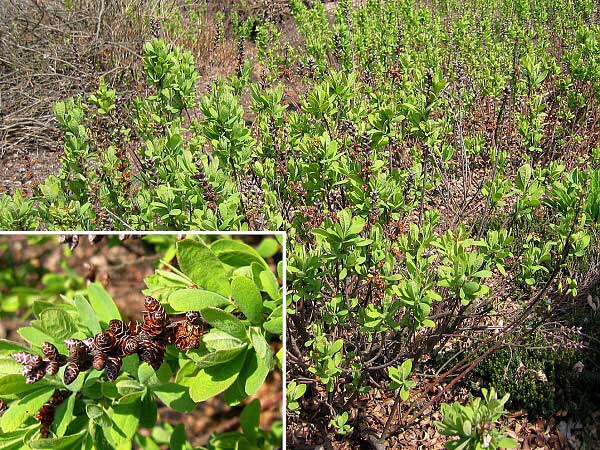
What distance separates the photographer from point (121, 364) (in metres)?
1.15

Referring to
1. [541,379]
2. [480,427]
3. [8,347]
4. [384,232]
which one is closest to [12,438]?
[8,347]

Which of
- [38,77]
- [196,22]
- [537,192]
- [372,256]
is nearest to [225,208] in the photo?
[372,256]

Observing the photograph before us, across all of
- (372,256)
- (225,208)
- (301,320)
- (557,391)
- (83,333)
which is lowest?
(557,391)

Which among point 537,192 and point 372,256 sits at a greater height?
point 537,192

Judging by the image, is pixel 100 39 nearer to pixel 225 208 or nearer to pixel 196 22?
pixel 196 22

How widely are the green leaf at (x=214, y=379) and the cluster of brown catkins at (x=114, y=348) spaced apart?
72 millimetres

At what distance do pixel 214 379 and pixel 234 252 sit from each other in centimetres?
30

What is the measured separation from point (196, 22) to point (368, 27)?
398 cm

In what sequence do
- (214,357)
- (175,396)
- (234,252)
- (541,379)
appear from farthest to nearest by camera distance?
(541,379)
(234,252)
(175,396)
(214,357)

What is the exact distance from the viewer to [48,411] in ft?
4.00

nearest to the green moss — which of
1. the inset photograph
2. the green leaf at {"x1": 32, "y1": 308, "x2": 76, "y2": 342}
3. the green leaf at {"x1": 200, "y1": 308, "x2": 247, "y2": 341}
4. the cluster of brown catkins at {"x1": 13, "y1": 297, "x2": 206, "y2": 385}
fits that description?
the inset photograph

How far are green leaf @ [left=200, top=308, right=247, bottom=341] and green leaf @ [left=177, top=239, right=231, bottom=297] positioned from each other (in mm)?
125

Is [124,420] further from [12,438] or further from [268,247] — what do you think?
[268,247]

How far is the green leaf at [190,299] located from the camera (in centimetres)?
115
